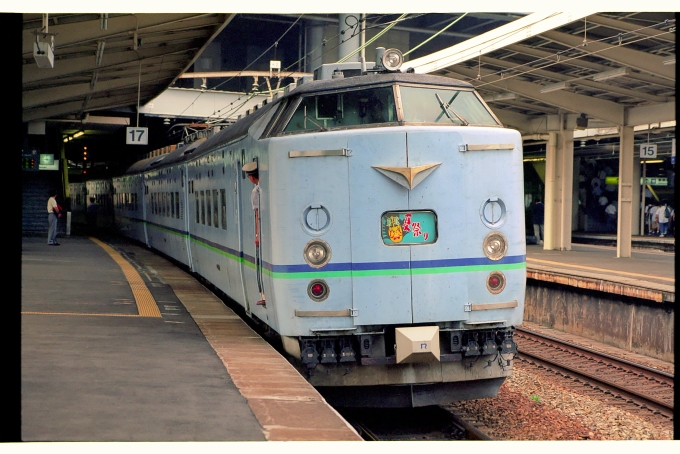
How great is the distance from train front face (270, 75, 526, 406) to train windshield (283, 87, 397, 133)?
0.60 feet

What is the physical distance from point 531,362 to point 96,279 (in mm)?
7406

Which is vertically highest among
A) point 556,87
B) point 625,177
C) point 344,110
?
point 556,87

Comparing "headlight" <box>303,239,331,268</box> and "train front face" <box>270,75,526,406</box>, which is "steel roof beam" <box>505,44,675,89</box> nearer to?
"train front face" <box>270,75,526,406</box>

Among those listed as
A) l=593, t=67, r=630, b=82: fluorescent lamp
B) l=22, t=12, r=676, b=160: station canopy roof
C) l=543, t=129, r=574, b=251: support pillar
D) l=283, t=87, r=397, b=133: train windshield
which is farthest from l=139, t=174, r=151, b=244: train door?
l=283, t=87, r=397, b=133: train windshield

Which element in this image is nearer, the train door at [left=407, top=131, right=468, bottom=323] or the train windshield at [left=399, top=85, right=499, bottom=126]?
the train door at [left=407, top=131, right=468, bottom=323]

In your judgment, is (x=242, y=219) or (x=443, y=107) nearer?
(x=443, y=107)

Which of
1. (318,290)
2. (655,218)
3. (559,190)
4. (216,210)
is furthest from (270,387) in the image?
(655,218)

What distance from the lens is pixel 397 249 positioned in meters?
7.89

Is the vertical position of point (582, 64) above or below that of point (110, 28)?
below

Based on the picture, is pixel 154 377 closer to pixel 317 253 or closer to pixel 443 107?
pixel 317 253

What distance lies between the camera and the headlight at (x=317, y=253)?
7.89m

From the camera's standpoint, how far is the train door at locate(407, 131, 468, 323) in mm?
7883

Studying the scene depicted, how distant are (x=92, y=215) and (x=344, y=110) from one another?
112ft
